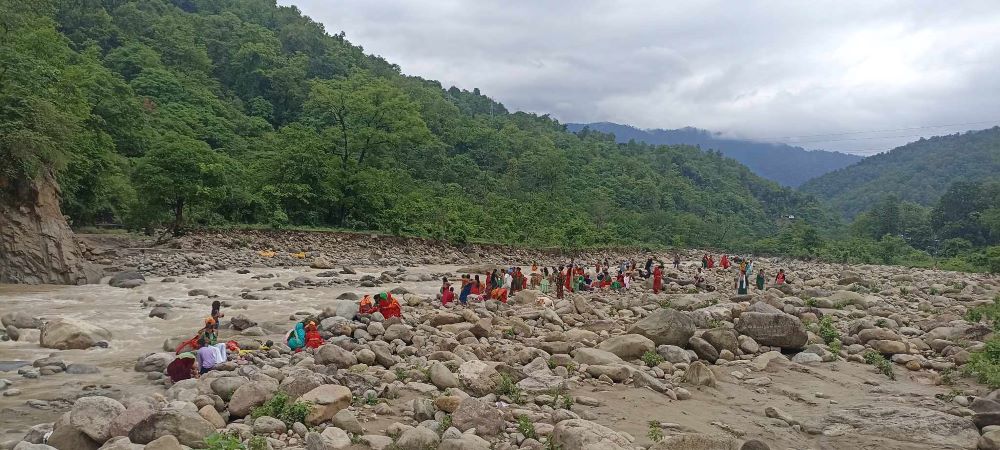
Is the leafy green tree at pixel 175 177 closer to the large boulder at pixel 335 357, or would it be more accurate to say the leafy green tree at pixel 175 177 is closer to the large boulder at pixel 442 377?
the large boulder at pixel 335 357

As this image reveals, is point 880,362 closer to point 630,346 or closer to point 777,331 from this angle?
point 777,331

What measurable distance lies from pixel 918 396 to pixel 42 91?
2576 centimetres

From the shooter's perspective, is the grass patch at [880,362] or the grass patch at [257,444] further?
the grass patch at [880,362]

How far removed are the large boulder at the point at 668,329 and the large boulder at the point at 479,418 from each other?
16.8ft

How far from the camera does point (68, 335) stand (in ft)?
34.9

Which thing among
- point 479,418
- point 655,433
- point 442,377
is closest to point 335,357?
point 442,377

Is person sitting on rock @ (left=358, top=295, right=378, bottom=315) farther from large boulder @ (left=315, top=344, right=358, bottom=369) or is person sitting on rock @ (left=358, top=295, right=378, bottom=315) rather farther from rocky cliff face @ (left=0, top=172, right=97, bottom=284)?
rocky cliff face @ (left=0, top=172, right=97, bottom=284)

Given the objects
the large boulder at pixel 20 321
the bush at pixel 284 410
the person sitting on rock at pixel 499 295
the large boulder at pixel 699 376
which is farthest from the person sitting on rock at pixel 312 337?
the person sitting on rock at pixel 499 295

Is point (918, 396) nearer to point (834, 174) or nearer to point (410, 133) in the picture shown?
point (410, 133)

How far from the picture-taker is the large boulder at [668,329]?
36.5 feet

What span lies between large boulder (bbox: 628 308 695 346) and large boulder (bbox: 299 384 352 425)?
6.20 meters

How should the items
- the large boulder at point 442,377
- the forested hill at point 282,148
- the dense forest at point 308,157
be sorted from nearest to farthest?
the large boulder at point 442,377 → the forested hill at point 282,148 → the dense forest at point 308,157

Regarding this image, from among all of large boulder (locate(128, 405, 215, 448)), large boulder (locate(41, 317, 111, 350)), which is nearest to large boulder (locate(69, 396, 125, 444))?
large boulder (locate(128, 405, 215, 448))

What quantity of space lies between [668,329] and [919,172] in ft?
484
